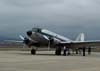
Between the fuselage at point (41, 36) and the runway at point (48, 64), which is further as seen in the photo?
the fuselage at point (41, 36)

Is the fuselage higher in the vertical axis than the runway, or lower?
higher

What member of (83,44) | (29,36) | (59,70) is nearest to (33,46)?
(29,36)

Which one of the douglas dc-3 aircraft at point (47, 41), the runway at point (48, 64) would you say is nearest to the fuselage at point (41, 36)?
the douglas dc-3 aircraft at point (47, 41)

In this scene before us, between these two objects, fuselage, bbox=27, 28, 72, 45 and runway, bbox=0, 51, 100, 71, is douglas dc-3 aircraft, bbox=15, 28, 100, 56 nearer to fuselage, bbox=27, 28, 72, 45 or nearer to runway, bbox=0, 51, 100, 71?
fuselage, bbox=27, 28, 72, 45

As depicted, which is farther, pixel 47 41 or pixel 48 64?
pixel 47 41

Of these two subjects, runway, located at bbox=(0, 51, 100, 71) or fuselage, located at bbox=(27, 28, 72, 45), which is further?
fuselage, located at bbox=(27, 28, 72, 45)

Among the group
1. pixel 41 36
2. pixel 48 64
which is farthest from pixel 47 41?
pixel 48 64

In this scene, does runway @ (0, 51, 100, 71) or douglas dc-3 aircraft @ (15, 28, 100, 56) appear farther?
douglas dc-3 aircraft @ (15, 28, 100, 56)

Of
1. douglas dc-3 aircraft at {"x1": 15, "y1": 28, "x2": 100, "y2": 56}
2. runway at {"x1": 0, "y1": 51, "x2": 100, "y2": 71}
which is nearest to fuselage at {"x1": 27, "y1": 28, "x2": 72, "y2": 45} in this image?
douglas dc-3 aircraft at {"x1": 15, "y1": 28, "x2": 100, "y2": 56}

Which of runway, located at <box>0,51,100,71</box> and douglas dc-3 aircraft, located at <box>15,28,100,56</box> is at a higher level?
douglas dc-3 aircraft, located at <box>15,28,100,56</box>

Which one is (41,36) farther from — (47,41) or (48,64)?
(48,64)

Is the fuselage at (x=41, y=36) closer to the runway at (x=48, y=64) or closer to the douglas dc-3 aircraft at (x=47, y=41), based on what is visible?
the douglas dc-3 aircraft at (x=47, y=41)

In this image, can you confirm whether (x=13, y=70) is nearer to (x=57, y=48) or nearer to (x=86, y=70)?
(x=86, y=70)

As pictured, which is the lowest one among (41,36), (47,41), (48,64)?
(48,64)
